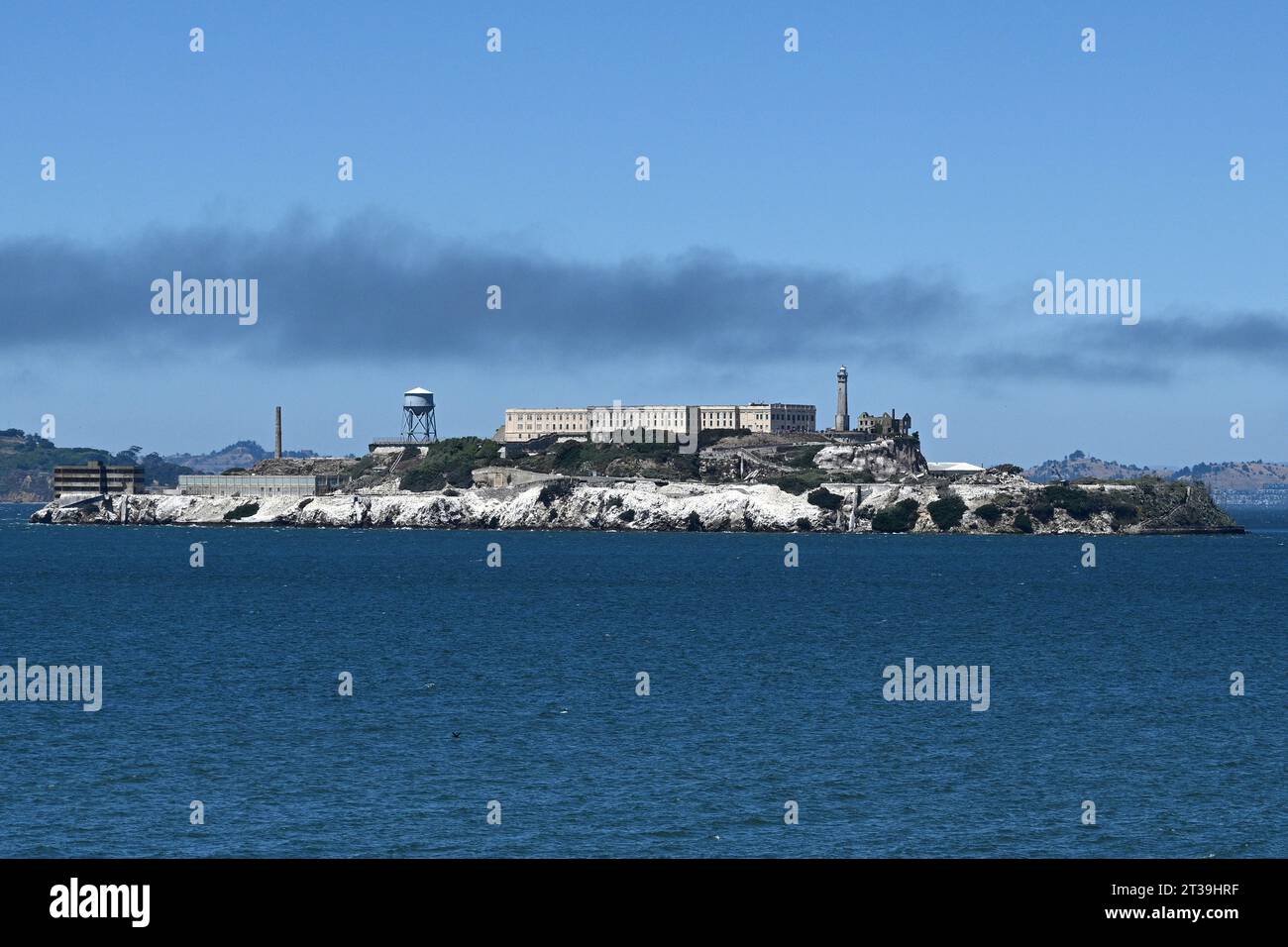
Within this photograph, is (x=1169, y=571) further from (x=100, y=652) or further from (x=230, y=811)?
(x=230, y=811)

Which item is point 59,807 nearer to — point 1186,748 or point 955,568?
point 1186,748

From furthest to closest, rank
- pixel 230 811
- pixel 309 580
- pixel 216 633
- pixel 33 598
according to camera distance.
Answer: pixel 309 580
pixel 33 598
pixel 216 633
pixel 230 811

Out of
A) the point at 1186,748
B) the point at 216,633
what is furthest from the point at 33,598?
the point at 1186,748
